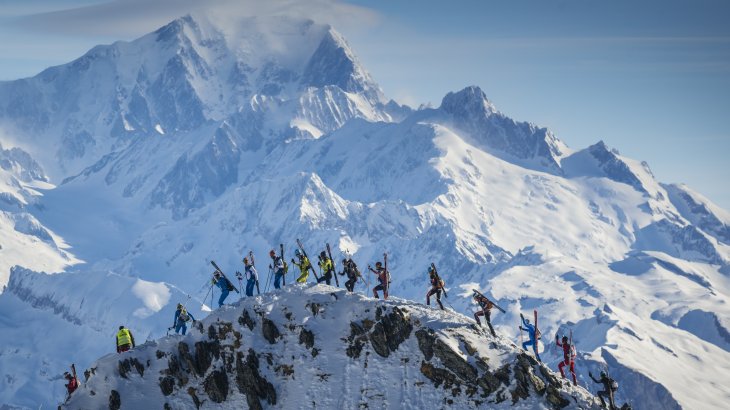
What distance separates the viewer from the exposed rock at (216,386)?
78.4 meters

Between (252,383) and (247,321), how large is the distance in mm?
5184

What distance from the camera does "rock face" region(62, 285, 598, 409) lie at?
75.3 metres

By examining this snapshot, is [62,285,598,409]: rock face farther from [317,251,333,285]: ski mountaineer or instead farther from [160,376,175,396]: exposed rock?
[317,251,333,285]: ski mountaineer

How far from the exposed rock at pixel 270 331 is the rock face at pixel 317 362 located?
80 millimetres

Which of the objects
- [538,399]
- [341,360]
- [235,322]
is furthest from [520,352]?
[235,322]

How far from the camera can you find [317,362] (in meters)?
79.3

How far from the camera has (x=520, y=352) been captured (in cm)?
7456

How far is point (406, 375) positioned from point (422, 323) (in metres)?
4.33

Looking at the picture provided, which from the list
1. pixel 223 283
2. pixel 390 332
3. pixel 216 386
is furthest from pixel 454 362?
pixel 223 283

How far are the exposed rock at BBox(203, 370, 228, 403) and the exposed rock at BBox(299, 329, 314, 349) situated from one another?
6.68 metres

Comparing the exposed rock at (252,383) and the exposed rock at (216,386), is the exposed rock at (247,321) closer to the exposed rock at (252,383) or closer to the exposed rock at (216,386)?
the exposed rock at (252,383)

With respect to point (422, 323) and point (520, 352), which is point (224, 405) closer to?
point (422, 323)

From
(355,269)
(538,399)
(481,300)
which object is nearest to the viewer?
(538,399)

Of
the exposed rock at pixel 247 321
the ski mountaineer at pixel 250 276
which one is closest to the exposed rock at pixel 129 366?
the exposed rock at pixel 247 321
